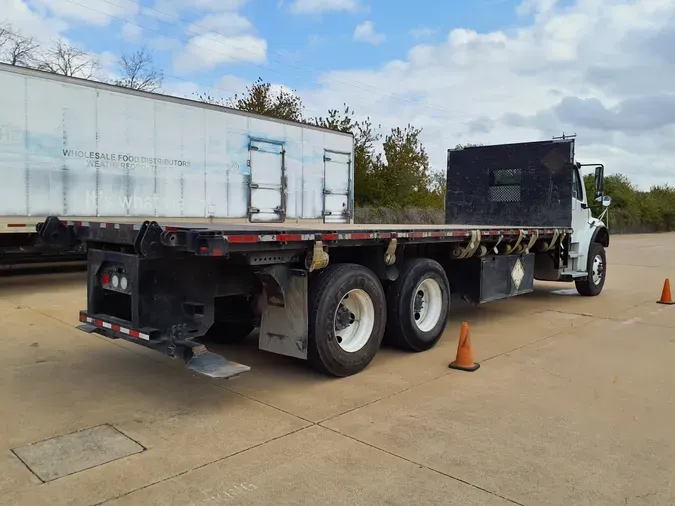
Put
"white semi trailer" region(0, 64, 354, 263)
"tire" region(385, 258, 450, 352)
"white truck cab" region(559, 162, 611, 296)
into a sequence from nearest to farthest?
"tire" region(385, 258, 450, 352)
"white semi trailer" region(0, 64, 354, 263)
"white truck cab" region(559, 162, 611, 296)

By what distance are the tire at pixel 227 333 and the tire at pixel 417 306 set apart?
1724 mm

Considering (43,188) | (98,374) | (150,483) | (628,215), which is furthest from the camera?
(628,215)

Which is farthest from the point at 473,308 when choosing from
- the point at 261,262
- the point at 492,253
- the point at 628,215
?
the point at 628,215

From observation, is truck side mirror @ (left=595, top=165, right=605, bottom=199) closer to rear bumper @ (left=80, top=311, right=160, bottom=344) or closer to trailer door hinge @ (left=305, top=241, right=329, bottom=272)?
trailer door hinge @ (left=305, top=241, right=329, bottom=272)

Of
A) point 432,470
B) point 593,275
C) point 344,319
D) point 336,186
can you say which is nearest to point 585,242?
point 593,275

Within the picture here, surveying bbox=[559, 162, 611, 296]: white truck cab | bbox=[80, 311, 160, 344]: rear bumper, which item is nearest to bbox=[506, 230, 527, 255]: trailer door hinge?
bbox=[559, 162, 611, 296]: white truck cab

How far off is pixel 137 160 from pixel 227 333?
5455 mm

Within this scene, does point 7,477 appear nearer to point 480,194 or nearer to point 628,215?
point 480,194

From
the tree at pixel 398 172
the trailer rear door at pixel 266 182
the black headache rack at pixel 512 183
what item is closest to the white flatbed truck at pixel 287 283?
the black headache rack at pixel 512 183

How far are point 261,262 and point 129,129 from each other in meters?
7.20

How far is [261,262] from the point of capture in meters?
5.03

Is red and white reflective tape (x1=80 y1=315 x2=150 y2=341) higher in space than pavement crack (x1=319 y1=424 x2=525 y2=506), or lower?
higher

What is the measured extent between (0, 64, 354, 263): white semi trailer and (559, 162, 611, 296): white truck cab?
6329 mm

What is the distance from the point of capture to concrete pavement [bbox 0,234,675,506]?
361 cm
